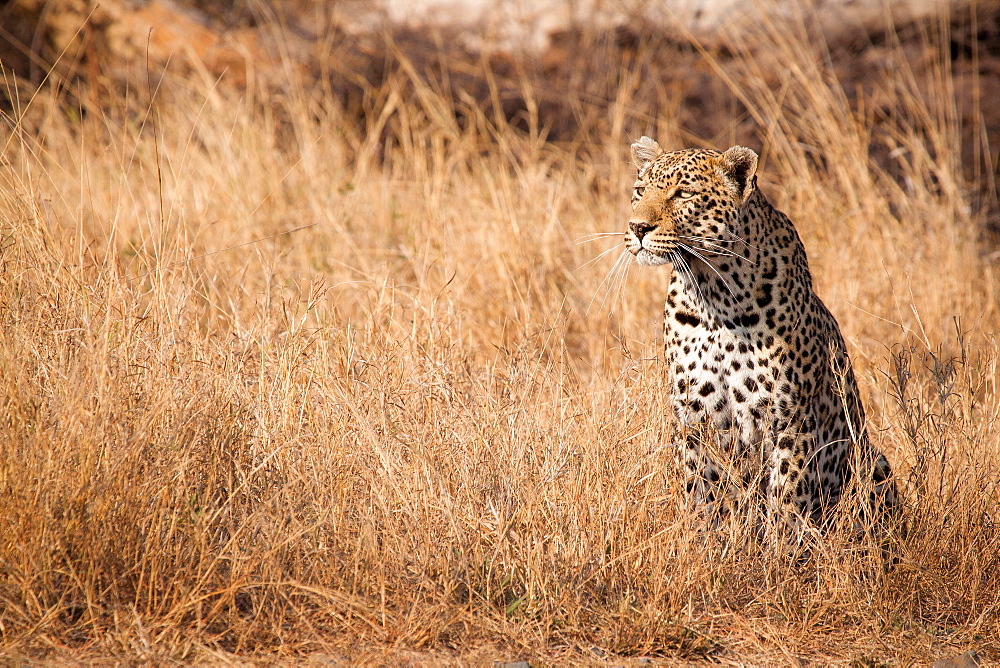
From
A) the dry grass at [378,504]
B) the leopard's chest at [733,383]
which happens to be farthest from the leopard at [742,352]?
Answer: the dry grass at [378,504]

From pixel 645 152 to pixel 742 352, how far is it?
95 cm

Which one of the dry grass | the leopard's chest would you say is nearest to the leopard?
the leopard's chest

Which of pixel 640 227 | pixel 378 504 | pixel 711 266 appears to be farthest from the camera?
pixel 711 266

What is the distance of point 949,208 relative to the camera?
6.80 metres

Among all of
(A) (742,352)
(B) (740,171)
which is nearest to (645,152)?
(B) (740,171)

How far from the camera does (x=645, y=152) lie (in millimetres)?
4371

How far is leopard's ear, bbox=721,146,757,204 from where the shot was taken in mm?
3959

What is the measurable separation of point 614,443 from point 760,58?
Result: 6.52 m

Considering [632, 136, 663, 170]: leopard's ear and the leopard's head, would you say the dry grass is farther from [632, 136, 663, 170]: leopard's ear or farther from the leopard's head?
[632, 136, 663, 170]: leopard's ear

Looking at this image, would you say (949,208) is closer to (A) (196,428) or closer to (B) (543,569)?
(B) (543,569)

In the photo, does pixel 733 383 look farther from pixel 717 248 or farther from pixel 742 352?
pixel 717 248

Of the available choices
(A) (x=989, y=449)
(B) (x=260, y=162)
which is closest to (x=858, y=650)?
(A) (x=989, y=449)

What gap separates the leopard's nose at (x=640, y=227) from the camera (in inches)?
152

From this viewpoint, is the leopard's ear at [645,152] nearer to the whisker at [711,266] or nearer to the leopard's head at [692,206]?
the leopard's head at [692,206]
